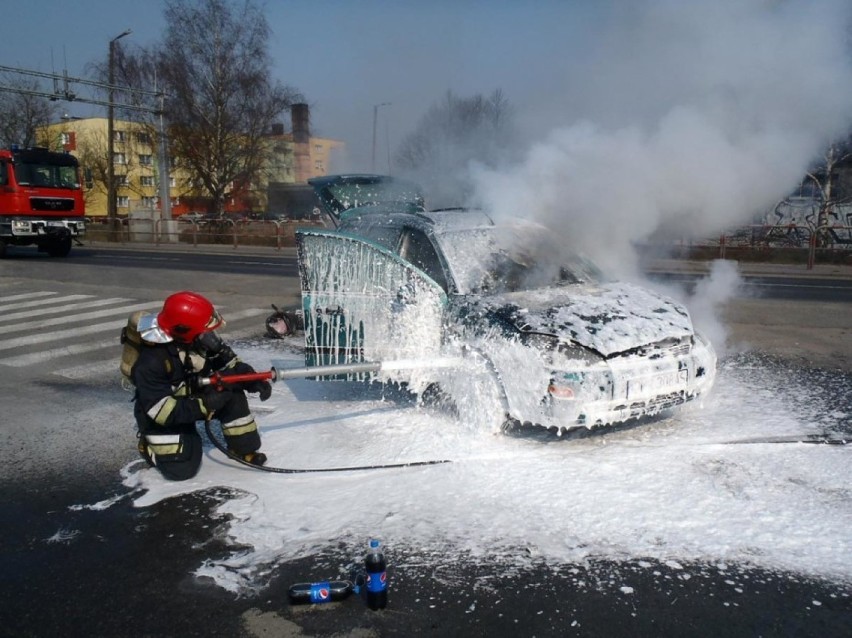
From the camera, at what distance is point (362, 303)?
5625 millimetres

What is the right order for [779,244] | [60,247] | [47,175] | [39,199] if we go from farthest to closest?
[60,247] → [47,175] → [39,199] → [779,244]

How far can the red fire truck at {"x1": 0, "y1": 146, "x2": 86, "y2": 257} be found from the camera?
69.2 ft

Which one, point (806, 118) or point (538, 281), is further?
point (806, 118)

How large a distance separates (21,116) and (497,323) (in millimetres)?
43222

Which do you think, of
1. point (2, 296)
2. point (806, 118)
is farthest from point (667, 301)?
point (2, 296)

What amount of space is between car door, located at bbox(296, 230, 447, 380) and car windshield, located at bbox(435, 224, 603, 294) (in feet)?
1.19

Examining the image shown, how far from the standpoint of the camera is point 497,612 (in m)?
2.96

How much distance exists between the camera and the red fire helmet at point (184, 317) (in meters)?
4.22

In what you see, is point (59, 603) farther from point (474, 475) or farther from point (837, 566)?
point (837, 566)

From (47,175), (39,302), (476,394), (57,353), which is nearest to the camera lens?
(476,394)

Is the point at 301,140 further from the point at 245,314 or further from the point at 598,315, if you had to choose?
the point at 598,315

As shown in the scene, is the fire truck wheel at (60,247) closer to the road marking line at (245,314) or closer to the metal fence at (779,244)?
the road marking line at (245,314)

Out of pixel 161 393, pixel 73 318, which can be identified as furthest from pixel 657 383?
pixel 73 318

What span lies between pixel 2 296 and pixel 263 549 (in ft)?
41.2
